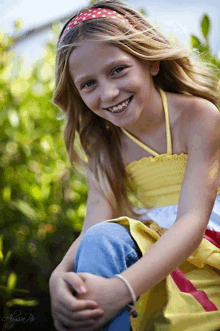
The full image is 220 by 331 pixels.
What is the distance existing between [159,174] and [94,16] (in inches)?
18.9

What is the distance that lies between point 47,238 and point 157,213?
2.47 ft

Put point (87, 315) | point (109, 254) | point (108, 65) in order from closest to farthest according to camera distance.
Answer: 1. point (87, 315)
2. point (109, 254)
3. point (108, 65)

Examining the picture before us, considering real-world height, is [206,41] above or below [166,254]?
above

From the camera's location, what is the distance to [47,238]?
2027 millimetres

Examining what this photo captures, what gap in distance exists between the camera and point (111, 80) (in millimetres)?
1198

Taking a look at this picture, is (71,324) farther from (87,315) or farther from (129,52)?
(129,52)

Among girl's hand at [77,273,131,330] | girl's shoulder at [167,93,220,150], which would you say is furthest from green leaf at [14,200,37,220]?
girl's hand at [77,273,131,330]

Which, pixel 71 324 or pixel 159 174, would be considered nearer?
pixel 71 324

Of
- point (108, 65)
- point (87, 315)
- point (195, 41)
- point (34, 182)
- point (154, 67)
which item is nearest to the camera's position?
point (87, 315)

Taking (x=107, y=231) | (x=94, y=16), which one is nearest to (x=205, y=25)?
(x=94, y=16)

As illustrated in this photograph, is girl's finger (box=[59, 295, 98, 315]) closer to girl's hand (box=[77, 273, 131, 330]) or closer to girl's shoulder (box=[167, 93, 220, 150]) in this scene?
girl's hand (box=[77, 273, 131, 330])

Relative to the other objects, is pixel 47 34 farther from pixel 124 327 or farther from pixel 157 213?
pixel 124 327

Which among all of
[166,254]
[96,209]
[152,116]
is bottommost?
[96,209]

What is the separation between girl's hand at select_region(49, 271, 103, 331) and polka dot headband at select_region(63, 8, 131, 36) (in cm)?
66
